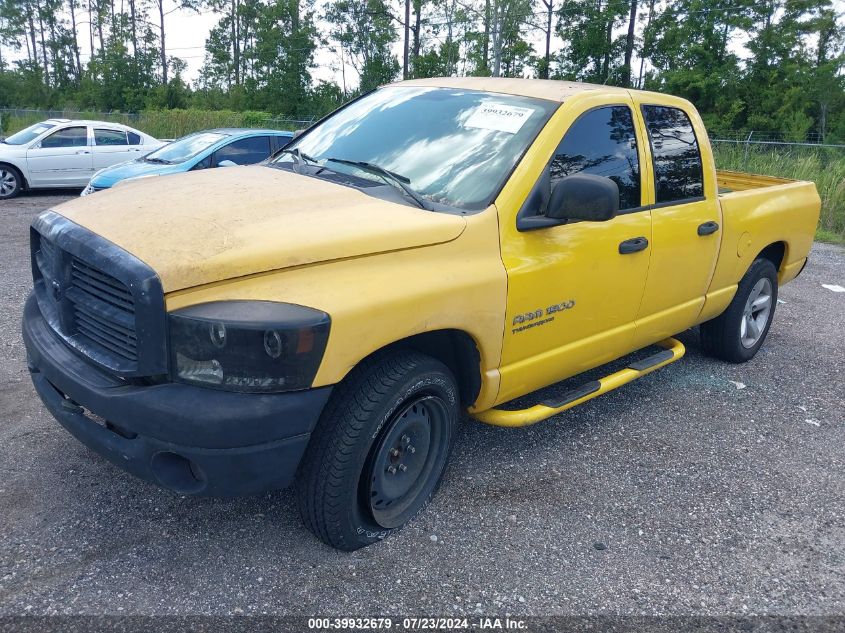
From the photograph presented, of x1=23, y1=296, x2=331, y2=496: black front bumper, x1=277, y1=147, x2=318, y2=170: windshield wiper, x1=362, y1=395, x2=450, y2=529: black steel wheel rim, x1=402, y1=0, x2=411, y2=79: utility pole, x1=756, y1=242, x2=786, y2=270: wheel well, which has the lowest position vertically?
x1=362, y1=395, x2=450, y2=529: black steel wheel rim

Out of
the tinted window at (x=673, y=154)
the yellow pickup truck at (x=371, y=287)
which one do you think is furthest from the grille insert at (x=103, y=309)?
the tinted window at (x=673, y=154)

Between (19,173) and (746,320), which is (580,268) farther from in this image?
(19,173)

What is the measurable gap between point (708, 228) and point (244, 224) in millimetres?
3064

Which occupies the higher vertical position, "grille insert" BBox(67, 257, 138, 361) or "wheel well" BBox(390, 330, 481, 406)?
"grille insert" BBox(67, 257, 138, 361)

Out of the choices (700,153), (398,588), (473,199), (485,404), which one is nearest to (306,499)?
(398,588)

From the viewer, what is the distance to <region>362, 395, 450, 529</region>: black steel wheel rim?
9.97 ft

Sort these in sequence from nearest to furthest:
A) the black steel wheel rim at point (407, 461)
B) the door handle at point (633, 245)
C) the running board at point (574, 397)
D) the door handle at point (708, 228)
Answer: the black steel wheel rim at point (407, 461)
the running board at point (574, 397)
the door handle at point (633, 245)
the door handle at point (708, 228)

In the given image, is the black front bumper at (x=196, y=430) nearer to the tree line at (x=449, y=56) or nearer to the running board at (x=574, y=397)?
the running board at (x=574, y=397)

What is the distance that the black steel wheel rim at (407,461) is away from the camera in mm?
3039

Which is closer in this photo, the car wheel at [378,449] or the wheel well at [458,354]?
the car wheel at [378,449]

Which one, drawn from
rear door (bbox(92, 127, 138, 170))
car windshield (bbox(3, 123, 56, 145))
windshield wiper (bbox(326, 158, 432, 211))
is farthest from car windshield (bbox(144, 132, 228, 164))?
windshield wiper (bbox(326, 158, 432, 211))

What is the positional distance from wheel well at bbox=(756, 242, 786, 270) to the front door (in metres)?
2.02

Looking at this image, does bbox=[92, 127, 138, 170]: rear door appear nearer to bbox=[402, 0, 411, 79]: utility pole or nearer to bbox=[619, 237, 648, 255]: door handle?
bbox=[619, 237, 648, 255]: door handle

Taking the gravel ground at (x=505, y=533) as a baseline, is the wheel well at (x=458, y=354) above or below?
above
